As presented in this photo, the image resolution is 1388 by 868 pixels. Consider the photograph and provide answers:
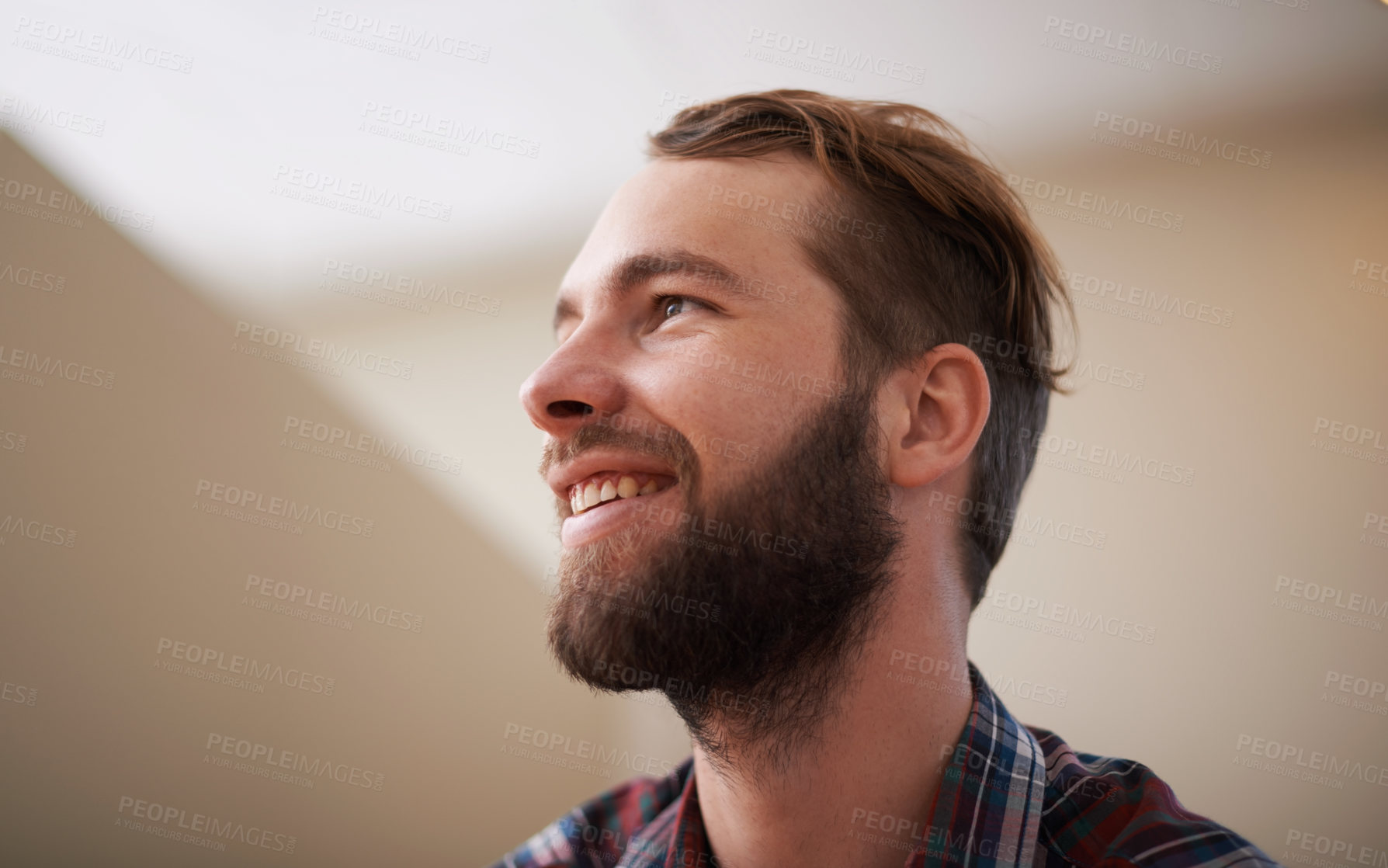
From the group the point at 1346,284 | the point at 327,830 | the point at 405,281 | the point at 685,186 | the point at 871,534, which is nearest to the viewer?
the point at 871,534

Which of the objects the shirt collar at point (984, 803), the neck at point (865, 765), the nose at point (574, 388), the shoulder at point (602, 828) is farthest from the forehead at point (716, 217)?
the shoulder at point (602, 828)

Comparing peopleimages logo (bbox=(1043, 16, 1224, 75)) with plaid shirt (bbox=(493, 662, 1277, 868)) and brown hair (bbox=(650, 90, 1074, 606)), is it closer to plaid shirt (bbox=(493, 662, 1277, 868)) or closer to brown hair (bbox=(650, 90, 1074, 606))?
brown hair (bbox=(650, 90, 1074, 606))

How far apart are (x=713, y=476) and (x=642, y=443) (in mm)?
131

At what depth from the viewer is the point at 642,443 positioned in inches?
51.7

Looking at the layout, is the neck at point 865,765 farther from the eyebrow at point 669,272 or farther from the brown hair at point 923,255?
the eyebrow at point 669,272

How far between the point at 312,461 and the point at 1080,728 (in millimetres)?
3039

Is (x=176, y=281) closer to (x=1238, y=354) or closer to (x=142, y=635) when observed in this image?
(x=142, y=635)

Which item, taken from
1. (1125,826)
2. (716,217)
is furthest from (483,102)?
(1125,826)

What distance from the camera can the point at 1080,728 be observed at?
2807 millimetres

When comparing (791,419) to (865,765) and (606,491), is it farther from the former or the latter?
(865,765)

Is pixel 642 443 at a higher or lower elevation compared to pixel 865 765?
higher

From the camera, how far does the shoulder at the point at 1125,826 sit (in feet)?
3.87

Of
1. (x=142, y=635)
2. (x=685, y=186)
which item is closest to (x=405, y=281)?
(x=142, y=635)

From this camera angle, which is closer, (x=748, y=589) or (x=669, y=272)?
(x=748, y=589)
